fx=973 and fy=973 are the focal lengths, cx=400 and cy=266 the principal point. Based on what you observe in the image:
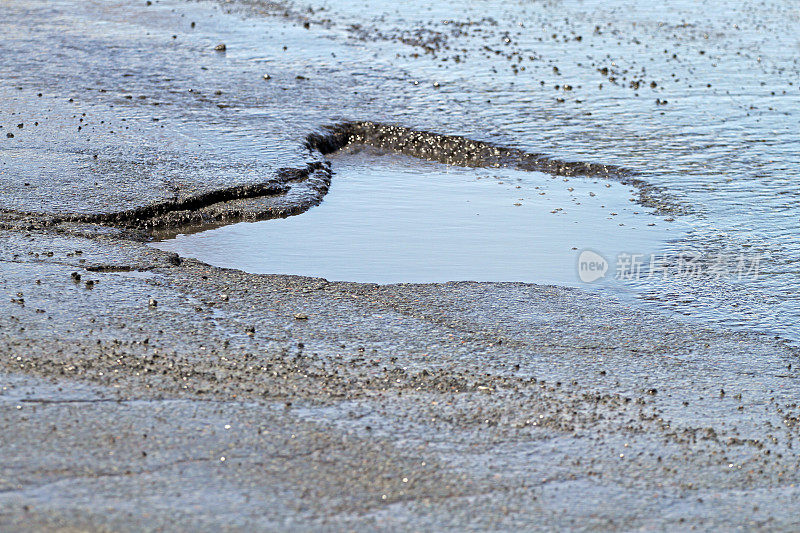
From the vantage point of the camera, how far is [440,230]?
25.5 ft

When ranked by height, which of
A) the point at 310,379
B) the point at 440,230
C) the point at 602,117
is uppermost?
the point at 602,117

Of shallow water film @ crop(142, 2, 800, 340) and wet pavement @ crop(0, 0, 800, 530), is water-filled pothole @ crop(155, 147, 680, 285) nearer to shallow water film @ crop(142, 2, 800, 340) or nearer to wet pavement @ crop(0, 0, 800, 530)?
shallow water film @ crop(142, 2, 800, 340)

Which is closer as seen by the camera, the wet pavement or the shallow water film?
the wet pavement

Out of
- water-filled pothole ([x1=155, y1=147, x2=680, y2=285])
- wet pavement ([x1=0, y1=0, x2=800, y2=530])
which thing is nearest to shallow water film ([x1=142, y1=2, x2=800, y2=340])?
water-filled pothole ([x1=155, y1=147, x2=680, y2=285])

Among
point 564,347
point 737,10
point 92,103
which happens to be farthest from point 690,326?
point 737,10

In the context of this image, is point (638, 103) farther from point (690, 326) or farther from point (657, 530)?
point (657, 530)

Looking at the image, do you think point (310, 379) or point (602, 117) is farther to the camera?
point (602, 117)

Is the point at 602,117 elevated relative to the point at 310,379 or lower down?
elevated

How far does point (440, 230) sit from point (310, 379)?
9.58ft

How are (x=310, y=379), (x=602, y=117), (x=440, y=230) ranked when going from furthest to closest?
(x=602, y=117)
(x=440, y=230)
(x=310, y=379)

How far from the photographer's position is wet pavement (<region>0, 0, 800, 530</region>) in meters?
4.08

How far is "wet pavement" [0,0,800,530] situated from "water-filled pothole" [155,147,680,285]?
0.29 m

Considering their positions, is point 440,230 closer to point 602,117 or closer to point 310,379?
point 310,379

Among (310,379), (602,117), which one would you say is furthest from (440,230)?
(602,117)
